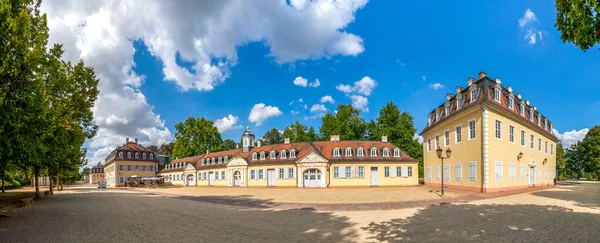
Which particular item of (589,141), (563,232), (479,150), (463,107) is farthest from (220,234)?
(589,141)

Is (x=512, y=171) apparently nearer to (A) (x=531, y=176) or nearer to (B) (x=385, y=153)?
(A) (x=531, y=176)

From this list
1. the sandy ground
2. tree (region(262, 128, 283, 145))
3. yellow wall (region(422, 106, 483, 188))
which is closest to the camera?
the sandy ground

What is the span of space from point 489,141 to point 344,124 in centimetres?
3222

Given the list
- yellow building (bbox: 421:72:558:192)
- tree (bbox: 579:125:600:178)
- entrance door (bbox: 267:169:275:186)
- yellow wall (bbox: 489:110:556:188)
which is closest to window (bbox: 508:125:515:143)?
yellow building (bbox: 421:72:558:192)

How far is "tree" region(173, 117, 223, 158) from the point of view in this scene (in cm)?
6008

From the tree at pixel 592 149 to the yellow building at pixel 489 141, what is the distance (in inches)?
1089

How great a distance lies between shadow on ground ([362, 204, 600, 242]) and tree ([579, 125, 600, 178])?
5060cm

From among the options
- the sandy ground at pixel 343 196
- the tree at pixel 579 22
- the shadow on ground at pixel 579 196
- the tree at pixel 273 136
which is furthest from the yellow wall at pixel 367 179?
the tree at pixel 273 136

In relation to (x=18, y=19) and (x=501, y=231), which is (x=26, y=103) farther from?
(x=501, y=231)

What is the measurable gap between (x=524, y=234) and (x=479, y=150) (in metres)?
15.8

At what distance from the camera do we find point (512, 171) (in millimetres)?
23891

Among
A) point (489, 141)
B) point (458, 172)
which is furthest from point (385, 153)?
point (489, 141)

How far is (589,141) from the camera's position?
52219 millimetres

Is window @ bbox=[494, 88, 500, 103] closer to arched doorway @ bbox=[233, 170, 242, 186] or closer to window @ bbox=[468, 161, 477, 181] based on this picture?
window @ bbox=[468, 161, 477, 181]
